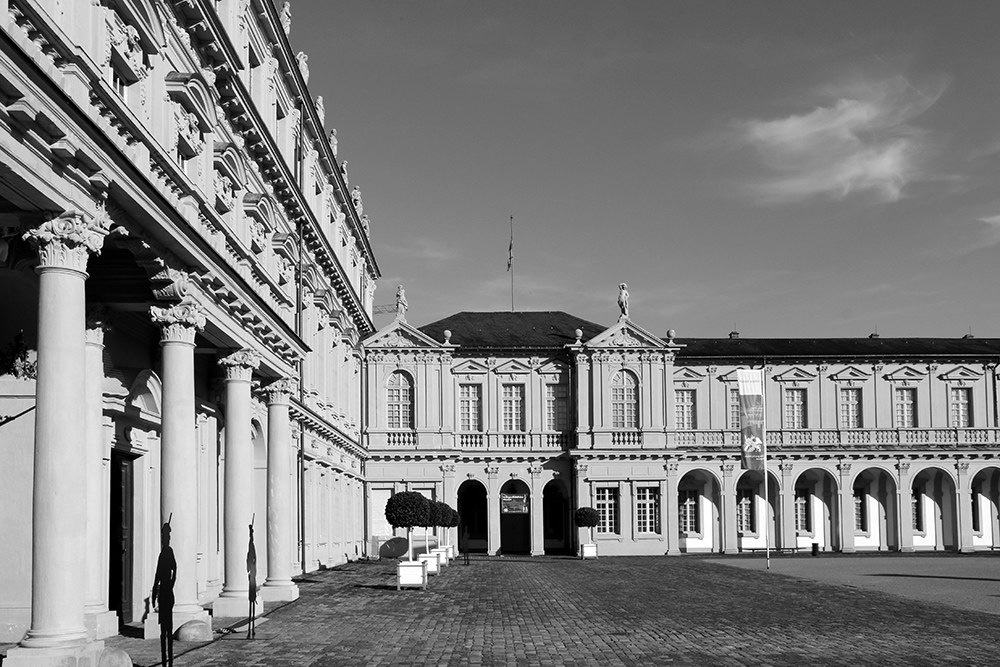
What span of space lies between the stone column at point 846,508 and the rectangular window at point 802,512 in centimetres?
184

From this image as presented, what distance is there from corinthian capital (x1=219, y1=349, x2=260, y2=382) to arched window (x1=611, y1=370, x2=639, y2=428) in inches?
1534

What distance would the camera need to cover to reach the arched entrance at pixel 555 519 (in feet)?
195

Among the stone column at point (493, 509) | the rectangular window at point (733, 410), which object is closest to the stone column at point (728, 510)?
the rectangular window at point (733, 410)

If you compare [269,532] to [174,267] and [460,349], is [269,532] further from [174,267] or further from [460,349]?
[460,349]

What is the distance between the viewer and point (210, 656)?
15.5m

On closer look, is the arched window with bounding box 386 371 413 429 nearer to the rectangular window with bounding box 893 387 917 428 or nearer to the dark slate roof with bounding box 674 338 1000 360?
the dark slate roof with bounding box 674 338 1000 360

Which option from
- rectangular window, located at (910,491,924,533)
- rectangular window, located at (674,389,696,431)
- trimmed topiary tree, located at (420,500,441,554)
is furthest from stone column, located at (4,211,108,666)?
rectangular window, located at (910,491,924,533)

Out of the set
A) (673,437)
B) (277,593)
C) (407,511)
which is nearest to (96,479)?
(277,593)

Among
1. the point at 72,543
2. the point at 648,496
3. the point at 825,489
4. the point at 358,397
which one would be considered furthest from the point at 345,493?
the point at 72,543

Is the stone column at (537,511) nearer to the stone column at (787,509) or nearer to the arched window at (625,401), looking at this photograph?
the arched window at (625,401)

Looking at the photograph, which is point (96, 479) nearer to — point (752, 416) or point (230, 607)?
point (230, 607)

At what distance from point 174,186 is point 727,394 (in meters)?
→ 47.6

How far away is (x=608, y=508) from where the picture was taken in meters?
57.4

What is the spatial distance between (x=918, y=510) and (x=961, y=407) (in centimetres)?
572
